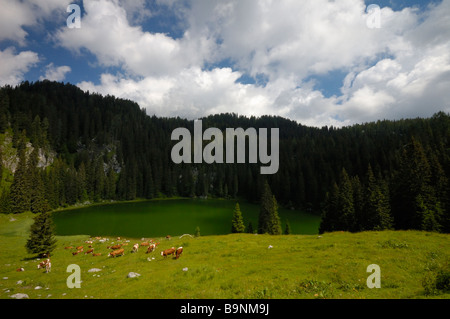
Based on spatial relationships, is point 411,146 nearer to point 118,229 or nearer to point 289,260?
point 289,260

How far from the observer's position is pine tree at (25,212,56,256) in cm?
2881

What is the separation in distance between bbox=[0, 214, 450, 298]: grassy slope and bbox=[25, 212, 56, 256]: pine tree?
2428 mm

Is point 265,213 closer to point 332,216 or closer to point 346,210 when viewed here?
point 332,216

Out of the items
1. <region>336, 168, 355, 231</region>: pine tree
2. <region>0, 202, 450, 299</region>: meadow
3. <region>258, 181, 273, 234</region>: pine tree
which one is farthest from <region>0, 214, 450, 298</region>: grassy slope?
<region>258, 181, 273, 234</region>: pine tree

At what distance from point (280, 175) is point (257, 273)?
15598cm

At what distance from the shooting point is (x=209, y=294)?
42.4ft

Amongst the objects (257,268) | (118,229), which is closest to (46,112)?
(118,229)

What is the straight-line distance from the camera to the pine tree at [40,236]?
2881 cm

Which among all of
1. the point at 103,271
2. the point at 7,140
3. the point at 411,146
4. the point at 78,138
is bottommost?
the point at 103,271

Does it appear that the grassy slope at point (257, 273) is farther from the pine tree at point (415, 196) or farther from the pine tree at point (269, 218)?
the pine tree at point (269, 218)

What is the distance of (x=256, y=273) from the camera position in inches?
655

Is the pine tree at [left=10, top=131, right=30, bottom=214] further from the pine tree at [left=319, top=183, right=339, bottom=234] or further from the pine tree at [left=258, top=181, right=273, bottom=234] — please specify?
the pine tree at [left=319, top=183, right=339, bottom=234]

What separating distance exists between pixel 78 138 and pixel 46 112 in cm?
3077
